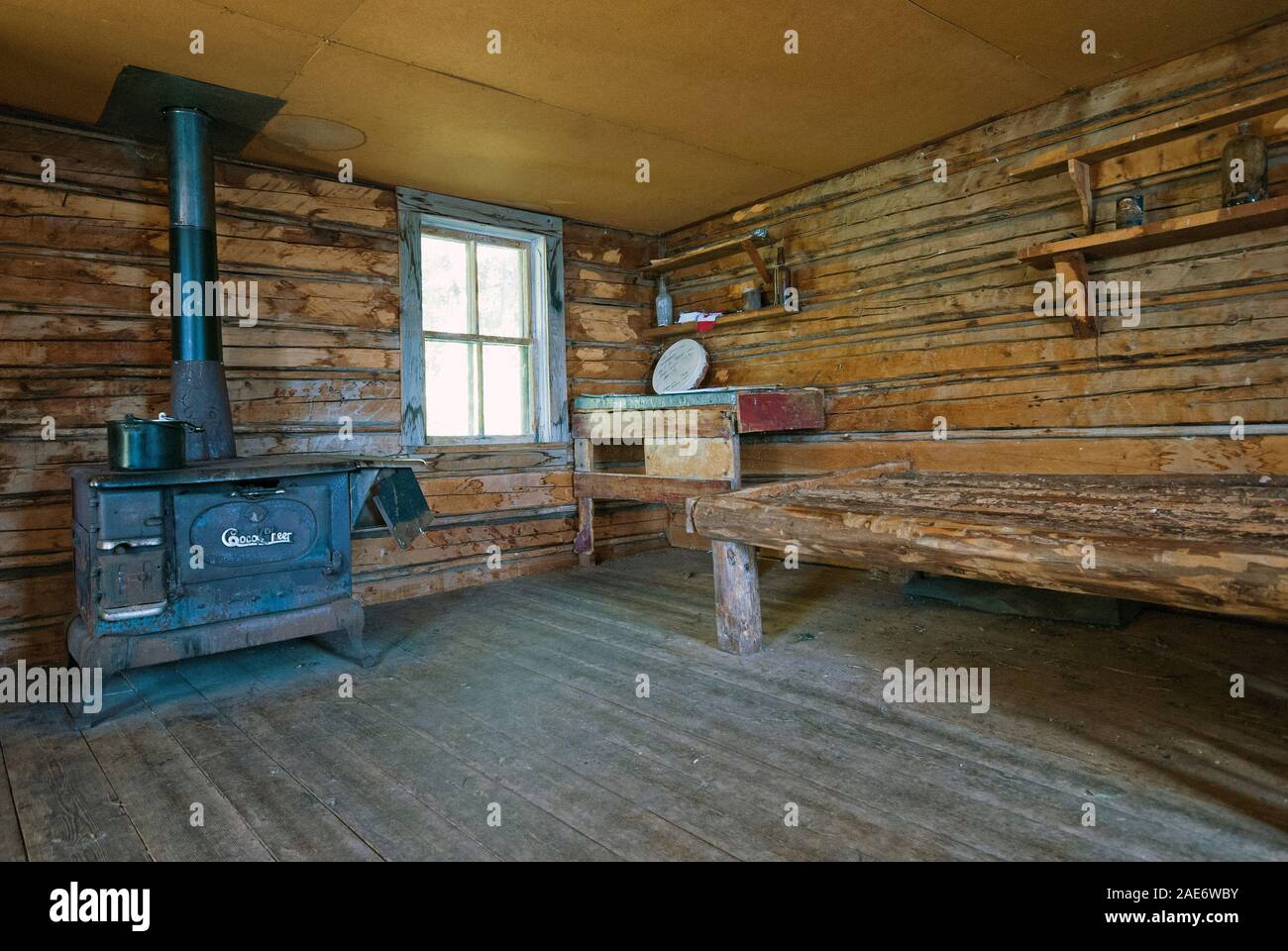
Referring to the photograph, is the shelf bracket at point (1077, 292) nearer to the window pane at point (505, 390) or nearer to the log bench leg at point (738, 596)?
the log bench leg at point (738, 596)

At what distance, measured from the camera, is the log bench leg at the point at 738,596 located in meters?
3.26

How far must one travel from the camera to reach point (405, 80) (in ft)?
11.1

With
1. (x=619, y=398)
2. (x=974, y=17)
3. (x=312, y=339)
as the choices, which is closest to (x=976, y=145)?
(x=974, y=17)

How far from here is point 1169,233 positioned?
320 cm

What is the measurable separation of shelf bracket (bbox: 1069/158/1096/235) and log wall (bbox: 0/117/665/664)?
3.34 meters

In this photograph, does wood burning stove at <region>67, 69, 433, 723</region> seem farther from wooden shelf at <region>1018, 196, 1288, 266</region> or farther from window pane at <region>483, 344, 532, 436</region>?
wooden shelf at <region>1018, 196, 1288, 266</region>

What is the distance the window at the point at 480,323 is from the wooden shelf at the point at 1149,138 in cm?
316

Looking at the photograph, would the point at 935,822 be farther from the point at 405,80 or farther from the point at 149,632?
the point at 405,80

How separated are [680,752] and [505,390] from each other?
11.5 ft

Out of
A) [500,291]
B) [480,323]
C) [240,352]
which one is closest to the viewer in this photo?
[240,352]

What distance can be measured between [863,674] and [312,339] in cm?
358
